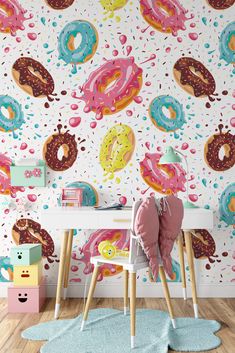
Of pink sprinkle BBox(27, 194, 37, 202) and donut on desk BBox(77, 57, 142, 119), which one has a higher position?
donut on desk BBox(77, 57, 142, 119)

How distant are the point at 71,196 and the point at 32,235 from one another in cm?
51

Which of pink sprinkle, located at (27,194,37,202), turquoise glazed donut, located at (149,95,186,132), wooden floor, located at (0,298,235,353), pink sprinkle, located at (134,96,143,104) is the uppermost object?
pink sprinkle, located at (134,96,143,104)

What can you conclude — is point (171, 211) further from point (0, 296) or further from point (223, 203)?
point (0, 296)

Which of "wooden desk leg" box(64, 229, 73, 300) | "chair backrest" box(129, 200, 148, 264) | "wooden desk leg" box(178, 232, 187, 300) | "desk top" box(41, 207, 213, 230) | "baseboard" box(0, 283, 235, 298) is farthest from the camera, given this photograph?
"baseboard" box(0, 283, 235, 298)

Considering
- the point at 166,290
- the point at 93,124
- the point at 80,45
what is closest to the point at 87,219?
the point at 166,290

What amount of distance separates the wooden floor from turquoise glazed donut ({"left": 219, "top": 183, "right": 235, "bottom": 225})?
66 cm

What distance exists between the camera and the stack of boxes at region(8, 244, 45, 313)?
3.68 metres

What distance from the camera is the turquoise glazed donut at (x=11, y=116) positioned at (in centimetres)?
414

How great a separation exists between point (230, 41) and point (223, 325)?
2269 millimetres

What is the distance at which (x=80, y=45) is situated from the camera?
413cm

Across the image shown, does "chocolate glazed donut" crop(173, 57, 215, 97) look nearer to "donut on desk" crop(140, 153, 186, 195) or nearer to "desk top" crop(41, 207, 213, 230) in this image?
"donut on desk" crop(140, 153, 186, 195)

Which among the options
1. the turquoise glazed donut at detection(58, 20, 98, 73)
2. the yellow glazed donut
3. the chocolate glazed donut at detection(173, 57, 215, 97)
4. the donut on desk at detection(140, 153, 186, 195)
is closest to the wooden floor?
the donut on desk at detection(140, 153, 186, 195)

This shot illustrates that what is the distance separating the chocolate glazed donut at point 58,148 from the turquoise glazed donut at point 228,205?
4.20 feet

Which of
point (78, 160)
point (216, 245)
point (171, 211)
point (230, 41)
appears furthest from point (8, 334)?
point (230, 41)
